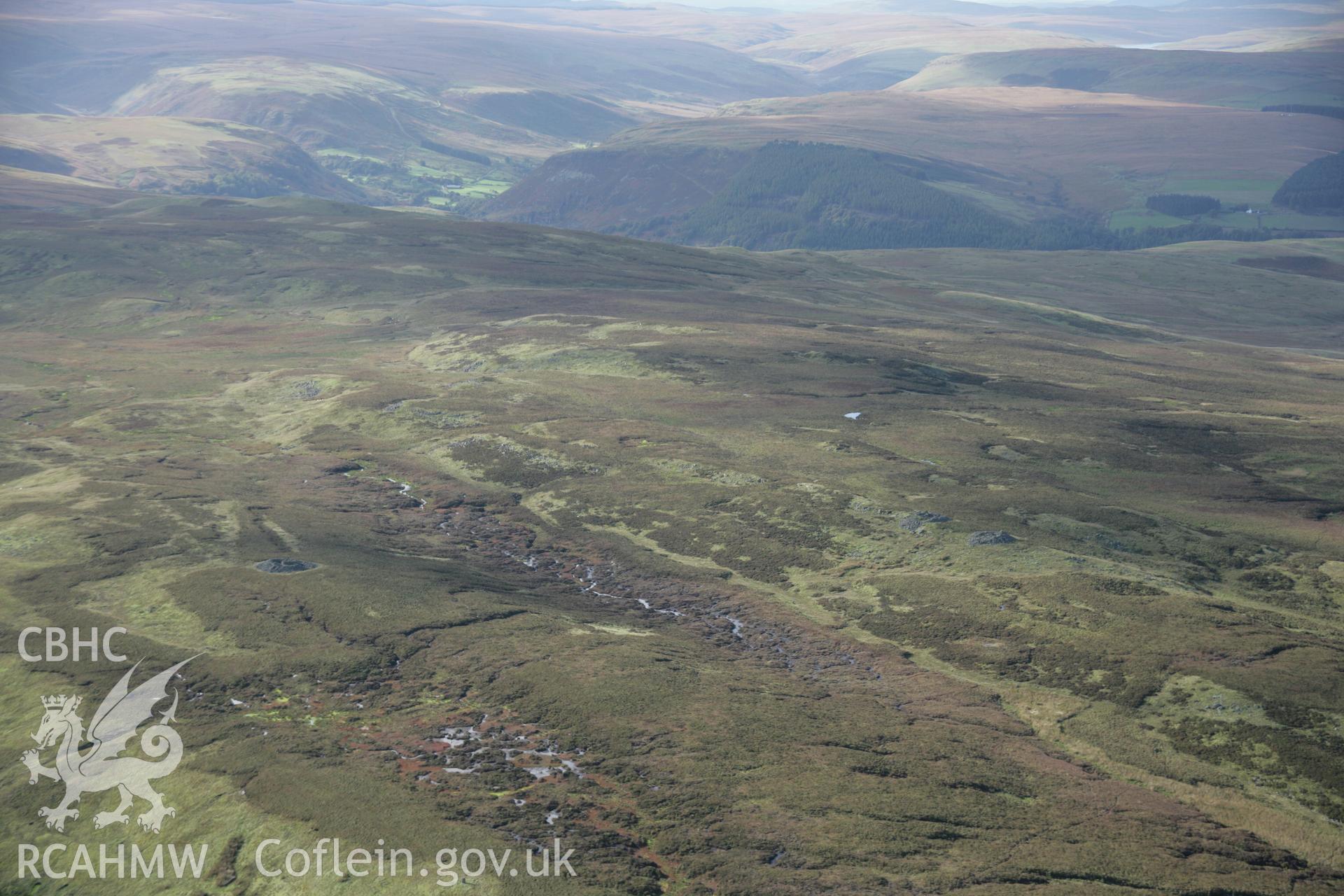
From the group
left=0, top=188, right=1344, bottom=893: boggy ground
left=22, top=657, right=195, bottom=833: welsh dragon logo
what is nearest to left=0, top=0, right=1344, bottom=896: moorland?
left=0, top=188, right=1344, bottom=893: boggy ground

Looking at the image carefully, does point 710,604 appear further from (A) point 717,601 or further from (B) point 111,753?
(B) point 111,753

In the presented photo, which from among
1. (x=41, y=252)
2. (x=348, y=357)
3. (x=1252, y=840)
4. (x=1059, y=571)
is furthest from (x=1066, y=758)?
(x=41, y=252)

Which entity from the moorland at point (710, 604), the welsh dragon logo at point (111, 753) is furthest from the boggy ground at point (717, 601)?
the welsh dragon logo at point (111, 753)

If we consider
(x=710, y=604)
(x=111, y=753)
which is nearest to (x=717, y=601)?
(x=710, y=604)

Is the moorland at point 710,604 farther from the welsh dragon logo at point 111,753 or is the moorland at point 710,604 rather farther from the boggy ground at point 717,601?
the welsh dragon logo at point 111,753

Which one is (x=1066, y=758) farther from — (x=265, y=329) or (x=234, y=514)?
(x=265, y=329)
